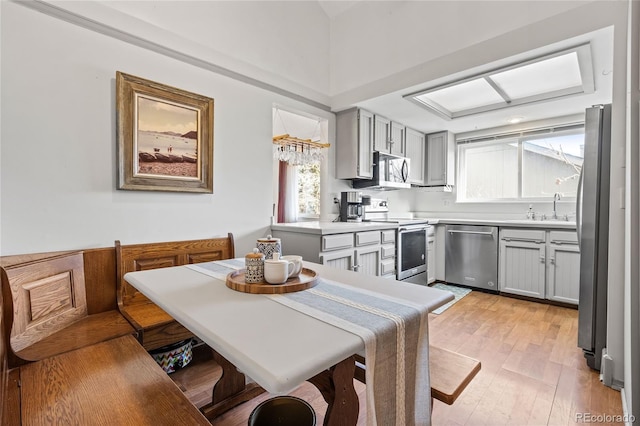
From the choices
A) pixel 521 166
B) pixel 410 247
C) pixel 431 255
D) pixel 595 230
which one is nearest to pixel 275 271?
pixel 595 230

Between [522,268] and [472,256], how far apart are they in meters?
0.54

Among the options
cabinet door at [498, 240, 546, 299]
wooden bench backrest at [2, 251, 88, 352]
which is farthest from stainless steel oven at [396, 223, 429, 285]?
wooden bench backrest at [2, 251, 88, 352]

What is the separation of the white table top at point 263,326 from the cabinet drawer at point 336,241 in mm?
1204

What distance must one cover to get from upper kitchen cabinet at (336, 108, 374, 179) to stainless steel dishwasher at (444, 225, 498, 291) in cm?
150

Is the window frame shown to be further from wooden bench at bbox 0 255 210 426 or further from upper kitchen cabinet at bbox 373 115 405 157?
wooden bench at bbox 0 255 210 426

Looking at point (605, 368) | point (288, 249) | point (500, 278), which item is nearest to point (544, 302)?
point (500, 278)

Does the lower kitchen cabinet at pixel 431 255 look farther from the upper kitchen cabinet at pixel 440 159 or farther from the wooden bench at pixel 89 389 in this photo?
the wooden bench at pixel 89 389

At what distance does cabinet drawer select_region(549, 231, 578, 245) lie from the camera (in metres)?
3.10

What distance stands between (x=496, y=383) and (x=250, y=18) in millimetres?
3424

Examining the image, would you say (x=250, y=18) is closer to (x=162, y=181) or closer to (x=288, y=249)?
(x=162, y=181)

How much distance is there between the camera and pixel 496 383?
1855 millimetres

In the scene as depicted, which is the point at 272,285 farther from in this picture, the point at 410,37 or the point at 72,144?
the point at 410,37

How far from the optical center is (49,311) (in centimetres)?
151

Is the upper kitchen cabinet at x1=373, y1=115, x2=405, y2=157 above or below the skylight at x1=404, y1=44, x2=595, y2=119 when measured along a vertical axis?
below
